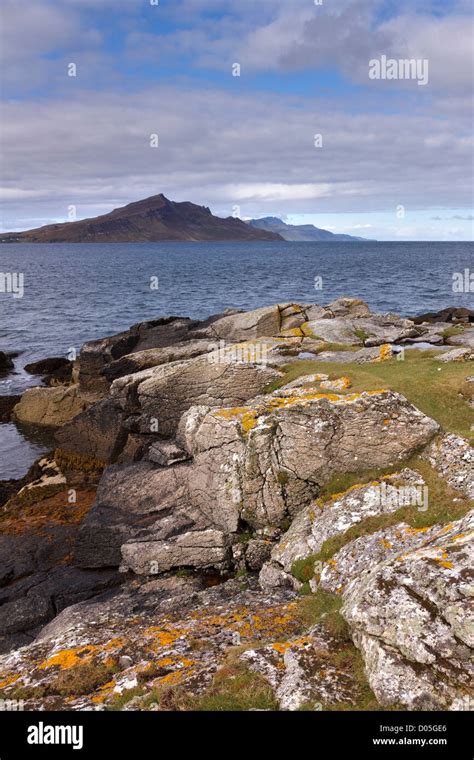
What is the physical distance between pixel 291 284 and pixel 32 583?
108736 millimetres

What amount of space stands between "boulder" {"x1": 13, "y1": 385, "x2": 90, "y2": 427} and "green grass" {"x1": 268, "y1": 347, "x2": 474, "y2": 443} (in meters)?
21.8

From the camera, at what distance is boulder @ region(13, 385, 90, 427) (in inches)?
1699

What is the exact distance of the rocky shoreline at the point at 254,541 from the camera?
11.2 m

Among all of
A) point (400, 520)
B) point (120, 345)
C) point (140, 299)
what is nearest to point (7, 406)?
point (120, 345)

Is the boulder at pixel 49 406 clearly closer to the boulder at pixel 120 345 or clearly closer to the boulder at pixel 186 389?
the boulder at pixel 120 345

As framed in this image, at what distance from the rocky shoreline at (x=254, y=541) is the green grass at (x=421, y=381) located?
0.13 m

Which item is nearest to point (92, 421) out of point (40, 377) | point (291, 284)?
point (40, 377)

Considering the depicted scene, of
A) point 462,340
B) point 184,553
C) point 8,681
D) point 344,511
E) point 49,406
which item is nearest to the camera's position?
point 8,681

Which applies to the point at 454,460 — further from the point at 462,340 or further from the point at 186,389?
the point at 462,340

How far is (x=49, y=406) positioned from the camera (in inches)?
1715

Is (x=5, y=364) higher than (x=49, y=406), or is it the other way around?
(x=5, y=364)

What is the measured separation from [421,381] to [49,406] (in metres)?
30.8

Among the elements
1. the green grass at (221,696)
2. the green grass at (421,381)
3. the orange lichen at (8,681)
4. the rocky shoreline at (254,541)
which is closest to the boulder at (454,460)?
the rocky shoreline at (254,541)

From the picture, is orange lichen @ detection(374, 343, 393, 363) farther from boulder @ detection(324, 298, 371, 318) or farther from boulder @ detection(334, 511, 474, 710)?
boulder @ detection(324, 298, 371, 318)
